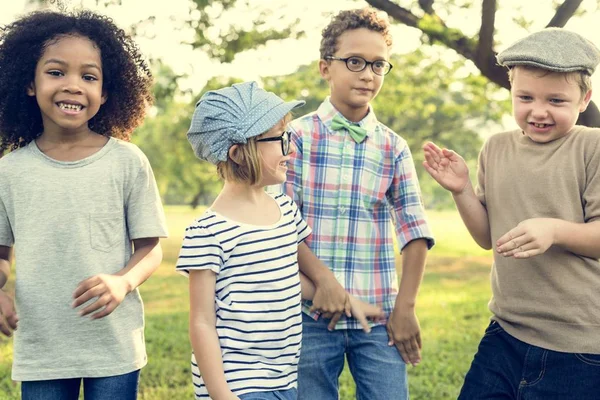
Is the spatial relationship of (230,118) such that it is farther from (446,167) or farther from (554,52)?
(554,52)

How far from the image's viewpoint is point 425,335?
825 centimetres

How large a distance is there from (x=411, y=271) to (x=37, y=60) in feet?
5.46

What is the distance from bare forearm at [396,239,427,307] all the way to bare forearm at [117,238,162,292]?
0.97m

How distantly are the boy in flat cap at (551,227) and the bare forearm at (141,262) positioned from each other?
1246 millimetres

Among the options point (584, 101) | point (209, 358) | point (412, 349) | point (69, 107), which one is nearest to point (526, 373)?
Answer: point (412, 349)

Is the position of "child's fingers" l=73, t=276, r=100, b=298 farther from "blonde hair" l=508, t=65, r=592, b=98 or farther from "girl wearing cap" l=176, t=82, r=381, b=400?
"blonde hair" l=508, t=65, r=592, b=98

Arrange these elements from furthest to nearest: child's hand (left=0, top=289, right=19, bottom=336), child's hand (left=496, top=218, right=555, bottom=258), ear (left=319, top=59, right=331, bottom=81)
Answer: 1. ear (left=319, top=59, right=331, bottom=81)
2. child's hand (left=0, top=289, right=19, bottom=336)
3. child's hand (left=496, top=218, right=555, bottom=258)

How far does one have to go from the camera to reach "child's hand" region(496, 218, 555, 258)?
2551 millimetres

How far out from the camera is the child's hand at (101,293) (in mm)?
2605

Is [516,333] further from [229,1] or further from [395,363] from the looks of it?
[229,1]

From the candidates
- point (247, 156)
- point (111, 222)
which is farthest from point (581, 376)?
point (111, 222)

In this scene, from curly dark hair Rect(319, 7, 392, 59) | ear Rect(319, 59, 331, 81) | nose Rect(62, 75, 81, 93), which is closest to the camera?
nose Rect(62, 75, 81, 93)

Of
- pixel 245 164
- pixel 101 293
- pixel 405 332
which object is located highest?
pixel 245 164

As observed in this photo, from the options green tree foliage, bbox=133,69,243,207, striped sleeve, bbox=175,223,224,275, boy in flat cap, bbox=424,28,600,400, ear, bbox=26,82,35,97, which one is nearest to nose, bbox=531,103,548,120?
boy in flat cap, bbox=424,28,600,400
